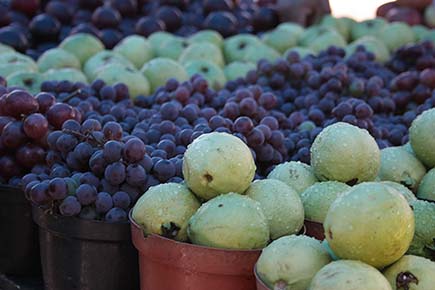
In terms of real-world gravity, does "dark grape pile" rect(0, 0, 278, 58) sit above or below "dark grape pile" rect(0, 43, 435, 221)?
below

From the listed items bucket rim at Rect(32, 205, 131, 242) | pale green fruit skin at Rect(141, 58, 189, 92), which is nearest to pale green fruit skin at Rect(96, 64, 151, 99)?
pale green fruit skin at Rect(141, 58, 189, 92)

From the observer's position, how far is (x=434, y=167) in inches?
78.9

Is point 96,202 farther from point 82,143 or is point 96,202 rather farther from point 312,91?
point 312,91

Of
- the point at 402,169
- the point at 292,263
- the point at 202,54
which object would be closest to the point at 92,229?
the point at 292,263

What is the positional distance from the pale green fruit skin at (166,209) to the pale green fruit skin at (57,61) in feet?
6.51

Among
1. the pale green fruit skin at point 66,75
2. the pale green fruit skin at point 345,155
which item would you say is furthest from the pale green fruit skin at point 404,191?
the pale green fruit skin at point 66,75

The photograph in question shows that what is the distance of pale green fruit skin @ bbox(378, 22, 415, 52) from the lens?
160 inches

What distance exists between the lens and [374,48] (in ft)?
12.4

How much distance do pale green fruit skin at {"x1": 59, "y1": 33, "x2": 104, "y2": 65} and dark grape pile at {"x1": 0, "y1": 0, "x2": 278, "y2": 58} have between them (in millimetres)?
231

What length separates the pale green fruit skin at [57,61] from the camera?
349cm

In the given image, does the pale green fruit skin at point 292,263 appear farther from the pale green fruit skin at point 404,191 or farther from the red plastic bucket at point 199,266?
the pale green fruit skin at point 404,191

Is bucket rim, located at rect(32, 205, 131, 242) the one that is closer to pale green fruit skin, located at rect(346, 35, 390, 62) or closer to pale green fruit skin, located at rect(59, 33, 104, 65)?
pale green fruit skin, located at rect(59, 33, 104, 65)

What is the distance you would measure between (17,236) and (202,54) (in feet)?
5.97

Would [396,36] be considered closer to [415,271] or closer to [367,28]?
[367,28]
